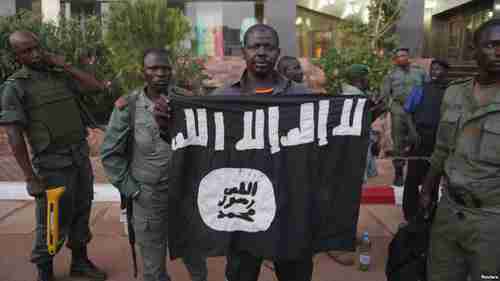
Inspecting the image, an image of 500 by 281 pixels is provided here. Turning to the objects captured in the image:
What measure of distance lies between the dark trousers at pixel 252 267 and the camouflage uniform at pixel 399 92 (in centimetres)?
431

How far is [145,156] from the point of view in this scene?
2.72 m

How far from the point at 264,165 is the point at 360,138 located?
20.4 inches

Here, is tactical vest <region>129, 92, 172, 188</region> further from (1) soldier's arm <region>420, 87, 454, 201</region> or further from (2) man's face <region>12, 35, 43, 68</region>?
(1) soldier's arm <region>420, 87, 454, 201</region>

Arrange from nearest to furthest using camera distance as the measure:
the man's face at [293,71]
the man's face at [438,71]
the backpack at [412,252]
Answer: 1. the backpack at [412,252]
2. the man's face at [293,71]
3. the man's face at [438,71]

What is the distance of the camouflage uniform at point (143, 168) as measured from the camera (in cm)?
268

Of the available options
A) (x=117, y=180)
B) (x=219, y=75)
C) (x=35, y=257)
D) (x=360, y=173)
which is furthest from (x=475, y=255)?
(x=219, y=75)

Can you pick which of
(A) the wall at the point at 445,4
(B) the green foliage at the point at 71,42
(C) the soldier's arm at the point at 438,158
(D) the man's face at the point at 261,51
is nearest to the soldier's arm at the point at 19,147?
(D) the man's face at the point at 261,51

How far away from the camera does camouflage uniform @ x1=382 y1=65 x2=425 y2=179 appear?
6.33m

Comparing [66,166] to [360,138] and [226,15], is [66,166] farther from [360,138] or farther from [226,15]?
[226,15]

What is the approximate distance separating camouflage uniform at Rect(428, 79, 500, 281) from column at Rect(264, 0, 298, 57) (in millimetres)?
10898

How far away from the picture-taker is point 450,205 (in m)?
2.27

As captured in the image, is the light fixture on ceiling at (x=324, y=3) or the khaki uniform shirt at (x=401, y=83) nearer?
the khaki uniform shirt at (x=401, y=83)

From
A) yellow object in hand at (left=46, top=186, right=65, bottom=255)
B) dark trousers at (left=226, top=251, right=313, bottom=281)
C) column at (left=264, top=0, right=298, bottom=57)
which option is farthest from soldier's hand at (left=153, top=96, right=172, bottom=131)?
column at (left=264, top=0, right=298, bottom=57)

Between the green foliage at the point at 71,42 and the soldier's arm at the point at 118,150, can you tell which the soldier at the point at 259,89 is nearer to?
the soldier's arm at the point at 118,150
